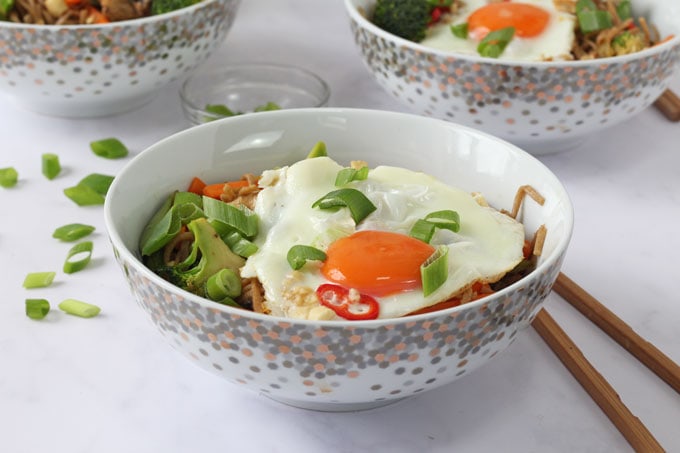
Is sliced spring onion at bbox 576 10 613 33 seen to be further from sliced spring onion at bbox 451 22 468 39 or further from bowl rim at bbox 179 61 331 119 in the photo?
bowl rim at bbox 179 61 331 119

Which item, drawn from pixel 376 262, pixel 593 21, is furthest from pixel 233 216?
pixel 593 21

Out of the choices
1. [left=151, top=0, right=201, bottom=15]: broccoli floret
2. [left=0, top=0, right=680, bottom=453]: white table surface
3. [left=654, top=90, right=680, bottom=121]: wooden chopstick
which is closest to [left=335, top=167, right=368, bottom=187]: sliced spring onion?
[left=0, top=0, right=680, bottom=453]: white table surface

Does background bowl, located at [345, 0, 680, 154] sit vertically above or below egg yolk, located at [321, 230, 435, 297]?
below

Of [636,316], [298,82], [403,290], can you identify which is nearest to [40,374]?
[403,290]

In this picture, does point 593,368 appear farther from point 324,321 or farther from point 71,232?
point 71,232

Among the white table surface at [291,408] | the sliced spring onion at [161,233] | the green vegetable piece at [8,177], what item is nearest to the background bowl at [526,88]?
the white table surface at [291,408]

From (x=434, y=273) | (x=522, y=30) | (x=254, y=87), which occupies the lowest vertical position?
(x=254, y=87)
